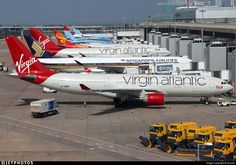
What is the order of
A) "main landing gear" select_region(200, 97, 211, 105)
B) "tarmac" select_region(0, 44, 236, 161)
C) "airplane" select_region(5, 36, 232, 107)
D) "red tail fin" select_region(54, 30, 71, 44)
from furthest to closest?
"red tail fin" select_region(54, 30, 71, 44), "main landing gear" select_region(200, 97, 211, 105), "airplane" select_region(5, 36, 232, 107), "tarmac" select_region(0, 44, 236, 161)

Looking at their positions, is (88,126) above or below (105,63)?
below

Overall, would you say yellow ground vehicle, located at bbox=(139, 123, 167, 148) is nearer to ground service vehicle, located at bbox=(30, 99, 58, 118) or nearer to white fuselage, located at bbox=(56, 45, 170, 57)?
ground service vehicle, located at bbox=(30, 99, 58, 118)

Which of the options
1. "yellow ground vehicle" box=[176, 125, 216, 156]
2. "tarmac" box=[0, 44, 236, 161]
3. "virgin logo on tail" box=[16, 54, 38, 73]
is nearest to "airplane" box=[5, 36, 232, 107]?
"virgin logo on tail" box=[16, 54, 38, 73]

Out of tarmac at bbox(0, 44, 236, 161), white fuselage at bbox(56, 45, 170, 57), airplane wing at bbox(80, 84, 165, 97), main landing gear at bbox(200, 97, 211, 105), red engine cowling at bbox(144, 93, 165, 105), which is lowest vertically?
tarmac at bbox(0, 44, 236, 161)

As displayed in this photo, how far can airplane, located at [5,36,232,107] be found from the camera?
2088 inches

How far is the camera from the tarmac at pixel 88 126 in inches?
1329

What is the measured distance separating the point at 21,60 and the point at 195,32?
88.1 meters

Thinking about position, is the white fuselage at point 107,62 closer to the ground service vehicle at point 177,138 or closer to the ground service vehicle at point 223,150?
the ground service vehicle at point 177,138

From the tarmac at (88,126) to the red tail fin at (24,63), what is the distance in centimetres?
404

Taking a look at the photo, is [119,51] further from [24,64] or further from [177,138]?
[177,138]

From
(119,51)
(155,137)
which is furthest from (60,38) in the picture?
(155,137)

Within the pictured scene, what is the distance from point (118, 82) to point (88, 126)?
10.8 m

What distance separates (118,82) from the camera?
53438 millimetres

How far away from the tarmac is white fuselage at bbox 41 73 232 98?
6.32 ft
